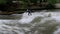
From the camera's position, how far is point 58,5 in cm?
411

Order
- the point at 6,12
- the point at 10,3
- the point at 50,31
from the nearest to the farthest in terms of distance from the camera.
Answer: the point at 50,31 → the point at 6,12 → the point at 10,3

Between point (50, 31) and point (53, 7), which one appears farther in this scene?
point (53, 7)

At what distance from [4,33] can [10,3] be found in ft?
8.45

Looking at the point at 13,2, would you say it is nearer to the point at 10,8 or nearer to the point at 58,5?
the point at 10,8

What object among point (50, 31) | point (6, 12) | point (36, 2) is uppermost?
point (36, 2)

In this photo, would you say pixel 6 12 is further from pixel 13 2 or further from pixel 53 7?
pixel 53 7

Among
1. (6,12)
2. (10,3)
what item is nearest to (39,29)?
(6,12)

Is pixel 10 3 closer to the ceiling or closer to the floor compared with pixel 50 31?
closer to the ceiling

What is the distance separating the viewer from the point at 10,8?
152 inches

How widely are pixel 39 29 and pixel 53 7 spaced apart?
8.65ft

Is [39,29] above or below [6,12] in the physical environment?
below

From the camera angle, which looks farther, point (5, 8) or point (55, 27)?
point (5, 8)

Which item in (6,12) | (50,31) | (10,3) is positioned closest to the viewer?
(50,31)

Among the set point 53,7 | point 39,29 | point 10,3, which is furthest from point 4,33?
point 53,7
